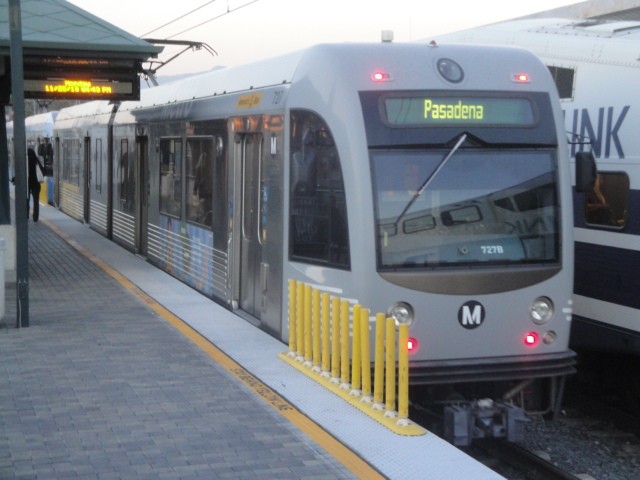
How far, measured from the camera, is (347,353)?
8.42 metres

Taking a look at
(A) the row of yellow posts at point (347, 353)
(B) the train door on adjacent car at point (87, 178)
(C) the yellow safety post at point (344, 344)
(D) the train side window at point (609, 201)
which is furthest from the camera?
(B) the train door on adjacent car at point (87, 178)

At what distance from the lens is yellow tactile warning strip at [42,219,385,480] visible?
6625 mm

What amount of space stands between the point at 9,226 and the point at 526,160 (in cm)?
885

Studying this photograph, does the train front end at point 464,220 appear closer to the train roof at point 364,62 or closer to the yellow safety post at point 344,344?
the train roof at point 364,62

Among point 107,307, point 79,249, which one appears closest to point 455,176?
point 107,307

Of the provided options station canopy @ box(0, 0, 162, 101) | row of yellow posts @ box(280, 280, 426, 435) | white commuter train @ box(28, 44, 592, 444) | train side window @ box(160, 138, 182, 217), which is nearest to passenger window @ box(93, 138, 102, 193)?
station canopy @ box(0, 0, 162, 101)

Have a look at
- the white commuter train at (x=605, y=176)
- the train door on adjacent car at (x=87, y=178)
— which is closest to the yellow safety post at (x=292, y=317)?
the white commuter train at (x=605, y=176)

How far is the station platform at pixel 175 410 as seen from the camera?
6.55 meters

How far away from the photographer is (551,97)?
8.91 metres

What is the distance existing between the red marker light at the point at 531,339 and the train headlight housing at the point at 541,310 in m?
0.10

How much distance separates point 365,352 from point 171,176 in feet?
25.8

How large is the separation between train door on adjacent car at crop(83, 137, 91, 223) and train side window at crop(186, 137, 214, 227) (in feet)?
35.5

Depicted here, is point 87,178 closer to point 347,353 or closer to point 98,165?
point 98,165

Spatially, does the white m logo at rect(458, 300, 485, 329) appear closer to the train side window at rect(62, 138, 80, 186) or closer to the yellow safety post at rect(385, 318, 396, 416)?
the yellow safety post at rect(385, 318, 396, 416)
